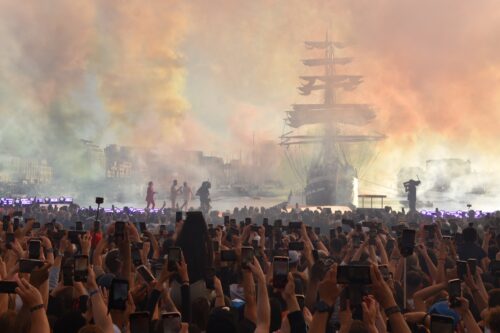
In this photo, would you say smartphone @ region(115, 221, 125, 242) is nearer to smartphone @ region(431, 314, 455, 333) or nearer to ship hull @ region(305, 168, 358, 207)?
smartphone @ region(431, 314, 455, 333)

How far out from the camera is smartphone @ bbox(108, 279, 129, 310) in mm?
3834

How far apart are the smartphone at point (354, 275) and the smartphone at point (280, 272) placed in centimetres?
68

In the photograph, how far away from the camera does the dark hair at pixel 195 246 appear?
6.36 metres

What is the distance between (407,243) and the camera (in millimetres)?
5777

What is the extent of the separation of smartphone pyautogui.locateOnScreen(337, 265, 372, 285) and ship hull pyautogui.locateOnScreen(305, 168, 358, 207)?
66521mm

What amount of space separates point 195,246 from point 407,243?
2.21 meters

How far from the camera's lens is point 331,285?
11.7 feet

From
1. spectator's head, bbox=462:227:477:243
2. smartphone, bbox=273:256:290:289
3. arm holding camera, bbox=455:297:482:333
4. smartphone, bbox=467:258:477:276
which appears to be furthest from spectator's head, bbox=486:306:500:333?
spectator's head, bbox=462:227:477:243

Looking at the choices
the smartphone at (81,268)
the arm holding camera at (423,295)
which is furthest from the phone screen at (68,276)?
the arm holding camera at (423,295)

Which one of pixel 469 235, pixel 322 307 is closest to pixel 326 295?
pixel 322 307

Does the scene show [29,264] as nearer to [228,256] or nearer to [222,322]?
[222,322]

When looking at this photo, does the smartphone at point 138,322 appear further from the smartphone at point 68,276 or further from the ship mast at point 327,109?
the ship mast at point 327,109

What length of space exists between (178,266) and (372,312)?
200 cm

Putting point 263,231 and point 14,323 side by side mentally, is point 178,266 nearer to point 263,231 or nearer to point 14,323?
point 14,323
